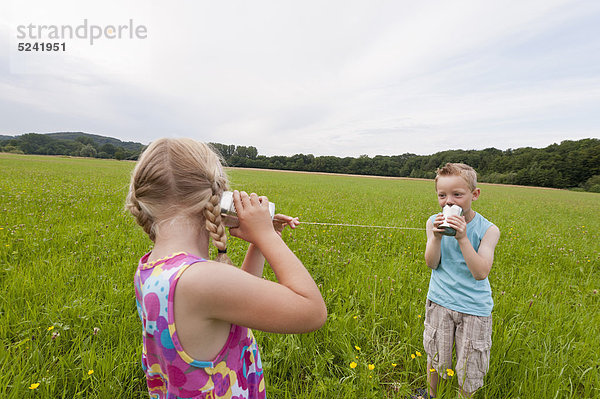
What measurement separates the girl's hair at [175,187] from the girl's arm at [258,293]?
0.15 metres

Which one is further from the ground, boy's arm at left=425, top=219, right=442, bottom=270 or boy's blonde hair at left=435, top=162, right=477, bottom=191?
boy's blonde hair at left=435, top=162, right=477, bottom=191

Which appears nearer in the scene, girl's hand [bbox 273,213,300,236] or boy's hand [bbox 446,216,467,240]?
girl's hand [bbox 273,213,300,236]

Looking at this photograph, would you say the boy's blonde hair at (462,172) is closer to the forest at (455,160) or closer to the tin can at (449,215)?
the tin can at (449,215)

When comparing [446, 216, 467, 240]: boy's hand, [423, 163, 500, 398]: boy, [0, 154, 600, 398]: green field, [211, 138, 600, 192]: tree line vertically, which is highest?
[211, 138, 600, 192]: tree line

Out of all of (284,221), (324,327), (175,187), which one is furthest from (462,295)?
(175,187)

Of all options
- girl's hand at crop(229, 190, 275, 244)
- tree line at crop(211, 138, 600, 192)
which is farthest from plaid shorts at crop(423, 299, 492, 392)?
tree line at crop(211, 138, 600, 192)

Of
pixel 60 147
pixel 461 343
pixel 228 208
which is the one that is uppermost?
pixel 60 147

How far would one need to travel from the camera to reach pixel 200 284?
2.69 ft

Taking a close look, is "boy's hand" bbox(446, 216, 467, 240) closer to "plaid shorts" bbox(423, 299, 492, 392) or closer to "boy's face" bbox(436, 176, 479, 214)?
"boy's face" bbox(436, 176, 479, 214)

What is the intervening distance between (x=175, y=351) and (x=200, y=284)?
11.9 inches

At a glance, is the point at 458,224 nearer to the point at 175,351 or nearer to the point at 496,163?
the point at 175,351

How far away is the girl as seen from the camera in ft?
2.77

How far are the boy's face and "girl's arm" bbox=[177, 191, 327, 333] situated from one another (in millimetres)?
1400

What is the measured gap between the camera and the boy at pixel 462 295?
185cm
